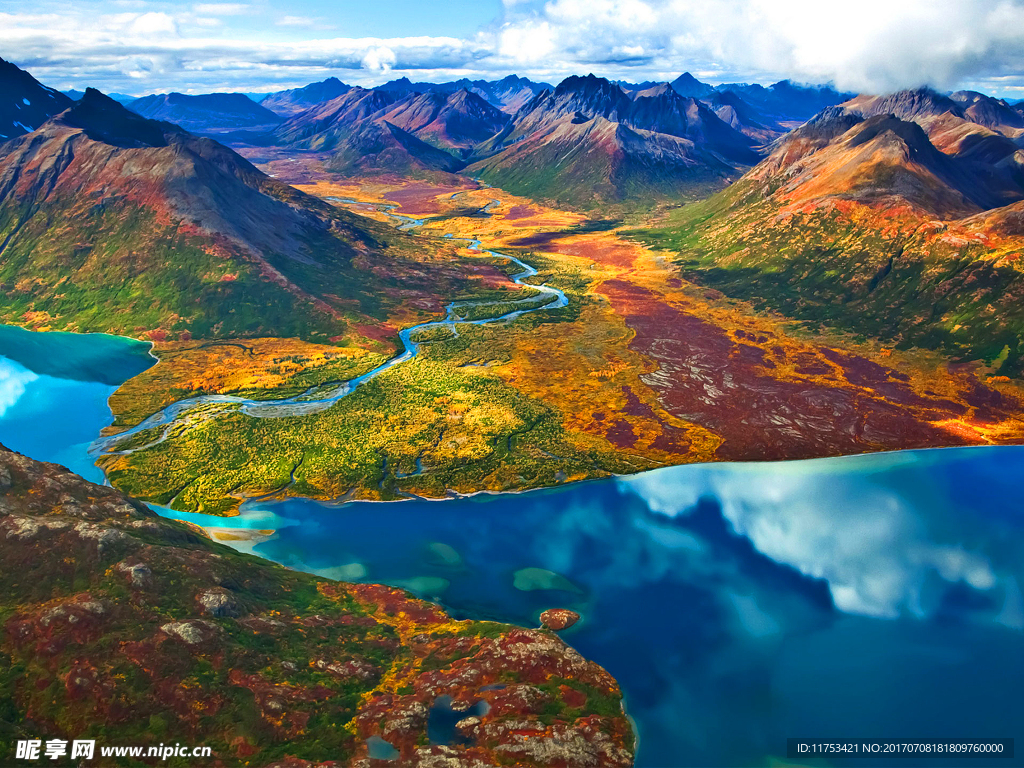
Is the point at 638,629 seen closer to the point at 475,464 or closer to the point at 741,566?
the point at 741,566

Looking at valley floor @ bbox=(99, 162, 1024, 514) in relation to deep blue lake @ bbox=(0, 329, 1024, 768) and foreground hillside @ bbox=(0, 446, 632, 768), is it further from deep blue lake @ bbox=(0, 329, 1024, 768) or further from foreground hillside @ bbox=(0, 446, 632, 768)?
foreground hillside @ bbox=(0, 446, 632, 768)

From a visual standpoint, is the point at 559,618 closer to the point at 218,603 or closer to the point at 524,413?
the point at 218,603

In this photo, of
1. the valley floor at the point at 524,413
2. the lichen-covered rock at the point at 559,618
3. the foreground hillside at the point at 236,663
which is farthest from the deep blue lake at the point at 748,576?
the foreground hillside at the point at 236,663

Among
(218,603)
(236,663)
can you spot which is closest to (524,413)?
(218,603)

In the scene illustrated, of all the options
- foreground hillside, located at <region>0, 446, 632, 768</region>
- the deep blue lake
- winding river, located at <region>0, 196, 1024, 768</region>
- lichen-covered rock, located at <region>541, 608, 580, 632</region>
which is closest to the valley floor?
winding river, located at <region>0, 196, 1024, 768</region>

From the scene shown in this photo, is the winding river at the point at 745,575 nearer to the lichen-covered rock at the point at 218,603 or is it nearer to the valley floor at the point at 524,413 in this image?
the valley floor at the point at 524,413

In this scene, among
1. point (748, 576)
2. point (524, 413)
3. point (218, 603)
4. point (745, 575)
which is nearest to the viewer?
point (218, 603)

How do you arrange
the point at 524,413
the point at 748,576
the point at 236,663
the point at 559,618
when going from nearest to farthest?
the point at 236,663
the point at 559,618
the point at 748,576
the point at 524,413
